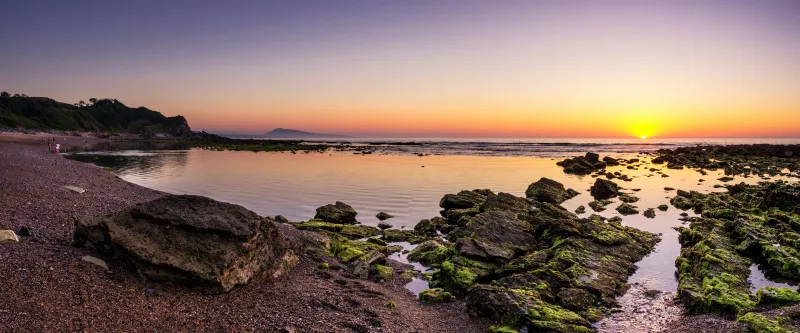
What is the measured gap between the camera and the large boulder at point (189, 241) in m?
10.5

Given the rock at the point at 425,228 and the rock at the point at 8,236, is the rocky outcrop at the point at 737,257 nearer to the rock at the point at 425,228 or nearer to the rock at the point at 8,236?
the rock at the point at 425,228

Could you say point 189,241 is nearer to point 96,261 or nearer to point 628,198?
point 96,261

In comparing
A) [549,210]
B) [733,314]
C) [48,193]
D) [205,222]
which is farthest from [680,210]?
[48,193]

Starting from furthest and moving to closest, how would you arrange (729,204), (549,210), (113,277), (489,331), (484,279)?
1. (729,204)
2. (549,210)
3. (484,279)
4. (489,331)
5. (113,277)

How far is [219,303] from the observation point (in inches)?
397

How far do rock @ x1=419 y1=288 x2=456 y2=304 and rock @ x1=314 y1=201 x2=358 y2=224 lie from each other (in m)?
9.65

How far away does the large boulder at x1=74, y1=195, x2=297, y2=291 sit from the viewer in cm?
1047

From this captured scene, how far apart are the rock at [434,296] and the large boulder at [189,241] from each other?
4.25 meters

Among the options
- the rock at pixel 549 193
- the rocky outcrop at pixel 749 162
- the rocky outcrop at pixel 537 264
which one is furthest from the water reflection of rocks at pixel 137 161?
the rocky outcrop at pixel 749 162

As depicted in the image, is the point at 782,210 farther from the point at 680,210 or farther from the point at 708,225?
the point at 708,225

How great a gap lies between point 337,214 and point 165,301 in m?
12.9

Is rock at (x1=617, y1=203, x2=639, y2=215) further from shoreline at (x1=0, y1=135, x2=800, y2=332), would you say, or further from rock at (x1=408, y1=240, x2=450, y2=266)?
rock at (x1=408, y1=240, x2=450, y2=266)

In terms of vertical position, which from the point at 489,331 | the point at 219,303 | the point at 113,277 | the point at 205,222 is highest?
the point at 205,222

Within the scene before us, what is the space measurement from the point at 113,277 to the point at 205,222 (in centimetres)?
241
